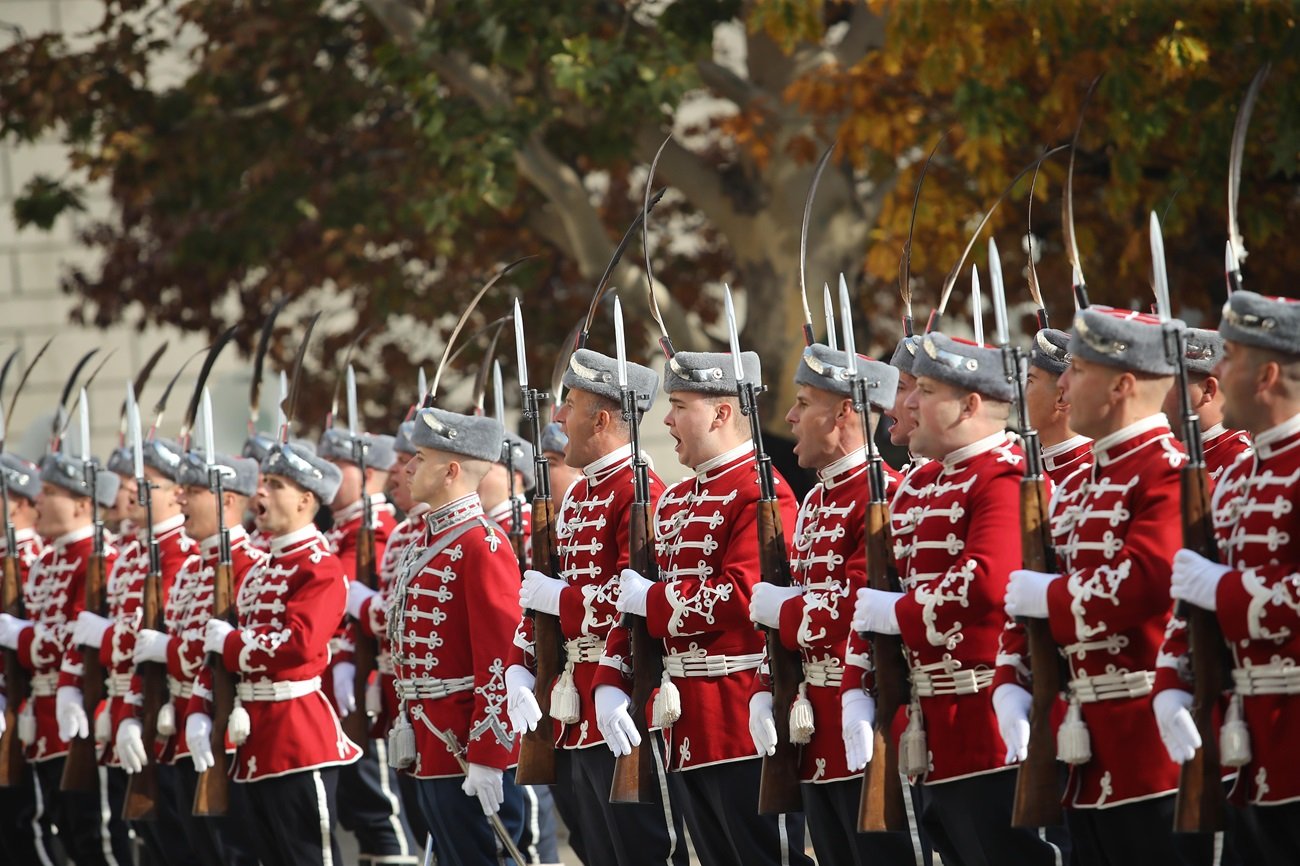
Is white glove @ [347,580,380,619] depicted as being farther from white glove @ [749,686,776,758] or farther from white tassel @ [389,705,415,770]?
white glove @ [749,686,776,758]

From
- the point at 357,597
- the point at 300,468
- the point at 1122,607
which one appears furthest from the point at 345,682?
the point at 1122,607

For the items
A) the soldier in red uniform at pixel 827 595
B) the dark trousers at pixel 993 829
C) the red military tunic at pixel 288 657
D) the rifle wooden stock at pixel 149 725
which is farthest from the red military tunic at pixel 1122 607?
the rifle wooden stock at pixel 149 725

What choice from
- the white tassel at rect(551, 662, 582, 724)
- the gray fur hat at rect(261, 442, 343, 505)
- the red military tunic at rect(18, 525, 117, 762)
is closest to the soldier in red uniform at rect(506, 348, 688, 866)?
the white tassel at rect(551, 662, 582, 724)

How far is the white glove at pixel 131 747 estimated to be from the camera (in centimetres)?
808

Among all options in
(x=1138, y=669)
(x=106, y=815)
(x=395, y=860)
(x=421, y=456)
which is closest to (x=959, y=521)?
(x=1138, y=669)

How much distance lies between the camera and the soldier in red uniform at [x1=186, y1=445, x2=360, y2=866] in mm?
7359

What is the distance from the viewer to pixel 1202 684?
4.46 m

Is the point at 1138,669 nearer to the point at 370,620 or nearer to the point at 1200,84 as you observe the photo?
the point at 370,620

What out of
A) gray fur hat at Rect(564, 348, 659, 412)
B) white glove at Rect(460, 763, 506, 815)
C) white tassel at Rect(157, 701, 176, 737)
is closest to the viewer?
gray fur hat at Rect(564, 348, 659, 412)

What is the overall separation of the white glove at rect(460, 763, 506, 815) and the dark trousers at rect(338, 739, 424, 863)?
229 cm

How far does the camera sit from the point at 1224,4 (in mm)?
9797

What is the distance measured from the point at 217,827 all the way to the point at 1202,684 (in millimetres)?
4620

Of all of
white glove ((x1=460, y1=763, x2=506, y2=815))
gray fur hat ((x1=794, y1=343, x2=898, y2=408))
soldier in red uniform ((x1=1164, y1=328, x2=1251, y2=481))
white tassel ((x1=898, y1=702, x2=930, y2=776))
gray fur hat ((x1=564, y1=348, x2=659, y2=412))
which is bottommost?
white glove ((x1=460, y1=763, x2=506, y2=815))

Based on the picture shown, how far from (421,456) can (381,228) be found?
677cm
